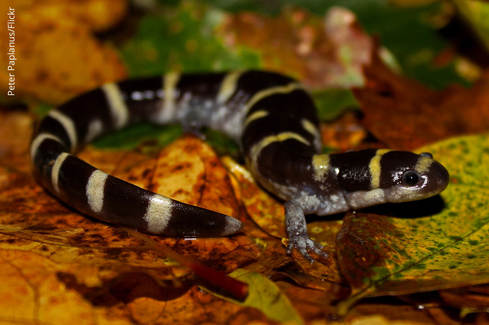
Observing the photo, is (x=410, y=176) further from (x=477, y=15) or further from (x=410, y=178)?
(x=477, y=15)

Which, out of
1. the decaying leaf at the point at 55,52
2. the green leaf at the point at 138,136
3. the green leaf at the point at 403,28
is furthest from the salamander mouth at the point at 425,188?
the decaying leaf at the point at 55,52

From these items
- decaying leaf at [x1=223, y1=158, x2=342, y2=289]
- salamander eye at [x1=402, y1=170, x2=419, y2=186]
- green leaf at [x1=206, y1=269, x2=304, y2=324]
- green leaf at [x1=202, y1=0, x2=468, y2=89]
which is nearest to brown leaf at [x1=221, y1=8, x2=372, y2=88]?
green leaf at [x1=202, y1=0, x2=468, y2=89]

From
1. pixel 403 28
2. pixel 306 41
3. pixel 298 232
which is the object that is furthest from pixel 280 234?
pixel 403 28

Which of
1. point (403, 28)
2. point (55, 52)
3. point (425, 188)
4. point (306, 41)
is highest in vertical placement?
point (403, 28)

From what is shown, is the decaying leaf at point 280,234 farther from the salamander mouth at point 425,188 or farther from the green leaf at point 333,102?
the green leaf at point 333,102

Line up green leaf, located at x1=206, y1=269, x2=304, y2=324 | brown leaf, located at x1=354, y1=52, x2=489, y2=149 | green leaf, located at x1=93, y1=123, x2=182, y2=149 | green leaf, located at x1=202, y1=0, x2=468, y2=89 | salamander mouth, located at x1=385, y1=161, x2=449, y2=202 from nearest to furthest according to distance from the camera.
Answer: green leaf, located at x1=206, y1=269, x2=304, y2=324 < salamander mouth, located at x1=385, y1=161, x2=449, y2=202 < brown leaf, located at x1=354, y1=52, x2=489, y2=149 < green leaf, located at x1=93, y1=123, x2=182, y2=149 < green leaf, located at x1=202, y1=0, x2=468, y2=89

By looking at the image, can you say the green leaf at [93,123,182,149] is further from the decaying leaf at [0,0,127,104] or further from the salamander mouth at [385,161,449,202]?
the salamander mouth at [385,161,449,202]

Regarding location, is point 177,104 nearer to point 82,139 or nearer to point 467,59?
point 82,139
